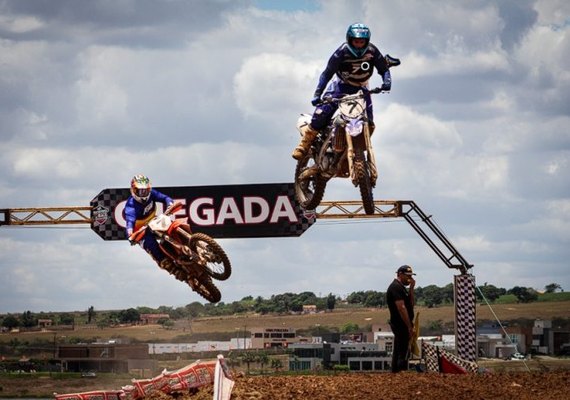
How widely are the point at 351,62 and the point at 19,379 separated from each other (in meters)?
23.2

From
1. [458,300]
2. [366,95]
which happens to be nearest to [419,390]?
[366,95]

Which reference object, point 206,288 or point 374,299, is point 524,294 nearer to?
point 374,299

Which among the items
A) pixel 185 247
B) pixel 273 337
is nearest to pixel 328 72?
pixel 185 247

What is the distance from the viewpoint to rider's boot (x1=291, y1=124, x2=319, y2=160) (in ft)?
96.5

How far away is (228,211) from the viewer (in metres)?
42.3

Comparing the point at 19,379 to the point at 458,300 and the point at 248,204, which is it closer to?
the point at 248,204

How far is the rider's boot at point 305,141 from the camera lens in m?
29.4

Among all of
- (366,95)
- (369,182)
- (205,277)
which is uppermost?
(366,95)

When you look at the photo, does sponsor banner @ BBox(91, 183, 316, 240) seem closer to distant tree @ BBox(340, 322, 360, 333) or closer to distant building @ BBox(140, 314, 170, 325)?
distant building @ BBox(140, 314, 170, 325)

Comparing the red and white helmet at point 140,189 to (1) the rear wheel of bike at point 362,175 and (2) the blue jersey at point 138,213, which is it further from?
(1) the rear wheel of bike at point 362,175

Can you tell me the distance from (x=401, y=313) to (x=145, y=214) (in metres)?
6.86

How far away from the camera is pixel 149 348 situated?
42500 mm

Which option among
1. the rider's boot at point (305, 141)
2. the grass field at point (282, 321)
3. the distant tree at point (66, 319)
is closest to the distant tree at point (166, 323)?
the grass field at point (282, 321)

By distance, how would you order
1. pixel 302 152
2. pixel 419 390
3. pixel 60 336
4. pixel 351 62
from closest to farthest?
pixel 419 390
pixel 351 62
pixel 302 152
pixel 60 336
